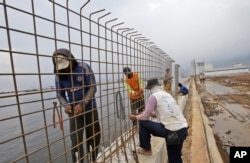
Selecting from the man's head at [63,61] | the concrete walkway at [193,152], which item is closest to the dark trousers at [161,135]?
the concrete walkway at [193,152]

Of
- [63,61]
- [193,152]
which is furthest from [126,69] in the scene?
[193,152]

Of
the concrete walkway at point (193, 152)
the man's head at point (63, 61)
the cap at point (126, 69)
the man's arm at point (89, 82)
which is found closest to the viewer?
the man's head at point (63, 61)

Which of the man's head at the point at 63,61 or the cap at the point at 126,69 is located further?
the cap at the point at 126,69

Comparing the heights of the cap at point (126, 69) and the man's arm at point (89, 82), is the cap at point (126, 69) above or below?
above

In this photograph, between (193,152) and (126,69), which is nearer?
(126,69)

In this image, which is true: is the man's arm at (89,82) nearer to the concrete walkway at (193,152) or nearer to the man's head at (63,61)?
the man's head at (63,61)

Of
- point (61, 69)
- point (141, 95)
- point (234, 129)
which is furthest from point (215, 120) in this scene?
point (61, 69)

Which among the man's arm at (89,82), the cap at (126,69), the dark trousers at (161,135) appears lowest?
the dark trousers at (161,135)

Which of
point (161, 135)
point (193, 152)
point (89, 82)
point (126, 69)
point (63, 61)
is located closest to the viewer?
point (63, 61)

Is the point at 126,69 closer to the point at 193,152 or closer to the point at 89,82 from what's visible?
the point at 89,82

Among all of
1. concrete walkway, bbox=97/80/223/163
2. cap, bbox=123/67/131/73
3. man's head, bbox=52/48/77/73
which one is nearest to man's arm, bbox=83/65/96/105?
man's head, bbox=52/48/77/73

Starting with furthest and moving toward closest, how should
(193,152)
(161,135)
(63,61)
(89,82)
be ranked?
(193,152) < (161,135) < (89,82) < (63,61)

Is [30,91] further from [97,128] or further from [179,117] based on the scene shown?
[179,117]

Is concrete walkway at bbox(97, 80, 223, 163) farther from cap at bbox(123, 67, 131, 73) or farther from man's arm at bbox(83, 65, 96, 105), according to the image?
cap at bbox(123, 67, 131, 73)
